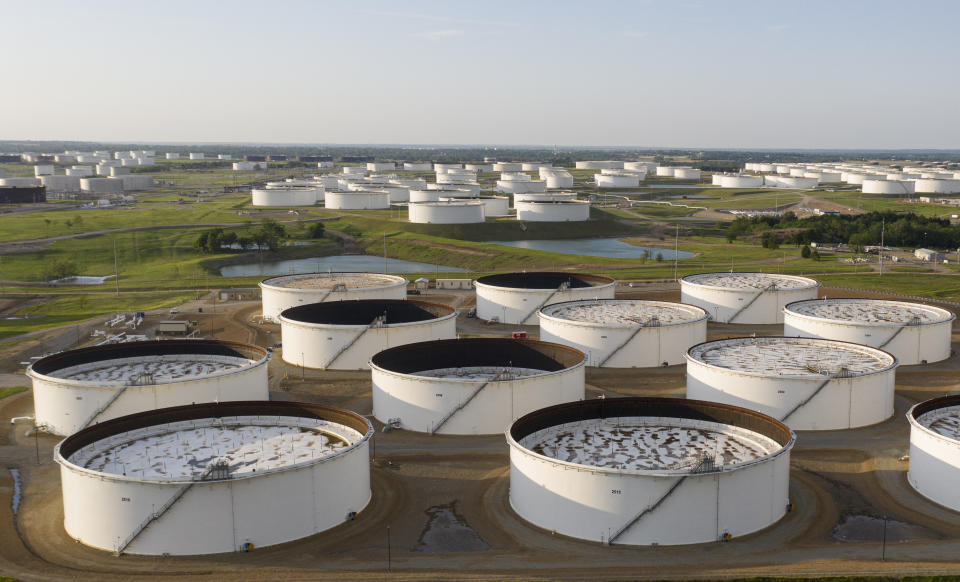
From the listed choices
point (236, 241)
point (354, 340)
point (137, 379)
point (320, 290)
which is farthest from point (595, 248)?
point (137, 379)

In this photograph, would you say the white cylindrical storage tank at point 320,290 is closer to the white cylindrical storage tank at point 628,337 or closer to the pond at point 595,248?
the white cylindrical storage tank at point 628,337

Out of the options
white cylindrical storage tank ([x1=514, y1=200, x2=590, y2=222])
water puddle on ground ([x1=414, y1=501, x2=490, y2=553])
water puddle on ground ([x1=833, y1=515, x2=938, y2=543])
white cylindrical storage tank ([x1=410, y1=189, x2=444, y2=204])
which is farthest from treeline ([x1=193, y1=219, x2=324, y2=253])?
water puddle on ground ([x1=833, y1=515, x2=938, y2=543])

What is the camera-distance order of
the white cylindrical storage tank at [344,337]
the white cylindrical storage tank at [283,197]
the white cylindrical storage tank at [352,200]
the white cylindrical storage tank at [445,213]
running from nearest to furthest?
the white cylindrical storage tank at [344,337] → the white cylindrical storage tank at [445,213] → the white cylindrical storage tank at [352,200] → the white cylindrical storage tank at [283,197]

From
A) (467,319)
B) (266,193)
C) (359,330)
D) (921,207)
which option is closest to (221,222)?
(266,193)

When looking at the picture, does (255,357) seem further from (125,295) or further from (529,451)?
(125,295)

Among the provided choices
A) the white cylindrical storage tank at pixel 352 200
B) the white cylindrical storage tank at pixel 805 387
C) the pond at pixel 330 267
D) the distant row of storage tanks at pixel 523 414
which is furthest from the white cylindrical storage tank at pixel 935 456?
the white cylindrical storage tank at pixel 352 200
